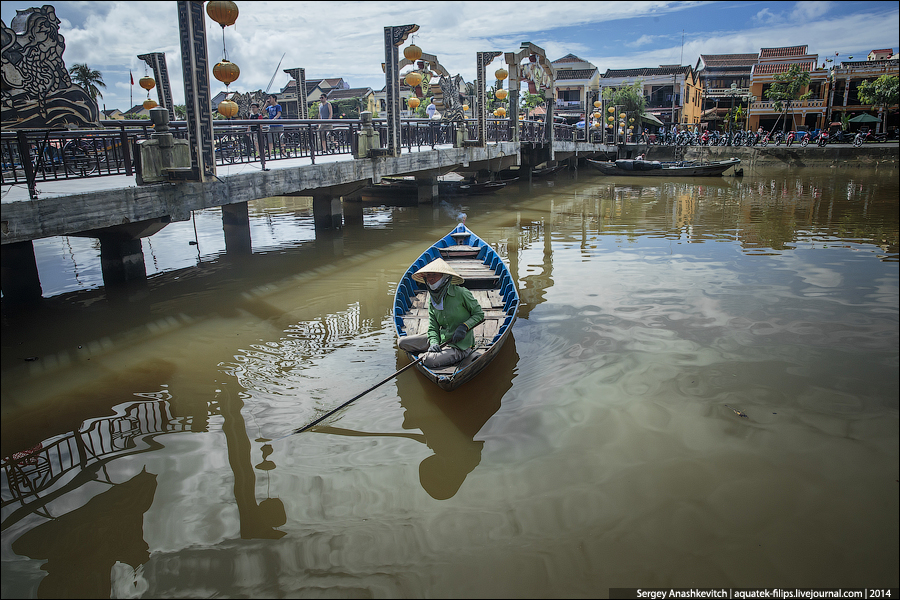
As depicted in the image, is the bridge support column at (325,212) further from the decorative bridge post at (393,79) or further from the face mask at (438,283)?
the face mask at (438,283)

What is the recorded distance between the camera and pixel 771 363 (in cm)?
623

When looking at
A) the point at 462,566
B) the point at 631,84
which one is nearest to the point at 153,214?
the point at 462,566

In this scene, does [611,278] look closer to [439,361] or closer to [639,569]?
[439,361]

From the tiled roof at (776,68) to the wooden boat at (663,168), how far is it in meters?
6.50

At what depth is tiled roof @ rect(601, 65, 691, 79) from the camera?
1812 inches

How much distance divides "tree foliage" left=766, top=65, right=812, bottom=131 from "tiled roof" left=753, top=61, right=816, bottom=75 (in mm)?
189

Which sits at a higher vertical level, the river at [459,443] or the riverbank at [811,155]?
the riverbank at [811,155]

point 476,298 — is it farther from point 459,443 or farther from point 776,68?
point 776,68

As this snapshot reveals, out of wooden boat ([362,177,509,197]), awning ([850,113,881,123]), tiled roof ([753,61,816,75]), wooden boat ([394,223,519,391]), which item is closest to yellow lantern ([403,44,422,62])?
wooden boat ([362,177,509,197])

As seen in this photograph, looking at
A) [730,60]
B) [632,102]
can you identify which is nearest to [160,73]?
[632,102]

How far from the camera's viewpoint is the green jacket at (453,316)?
221 inches

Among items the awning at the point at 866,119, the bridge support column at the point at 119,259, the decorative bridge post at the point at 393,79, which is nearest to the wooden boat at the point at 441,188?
the decorative bridge post at the point at 393,79

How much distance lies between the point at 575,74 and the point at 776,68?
823 inches

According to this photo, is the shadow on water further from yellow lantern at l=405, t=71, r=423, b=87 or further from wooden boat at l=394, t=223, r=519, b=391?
yellow lantern at l=405, t=71, r=423, b=87
